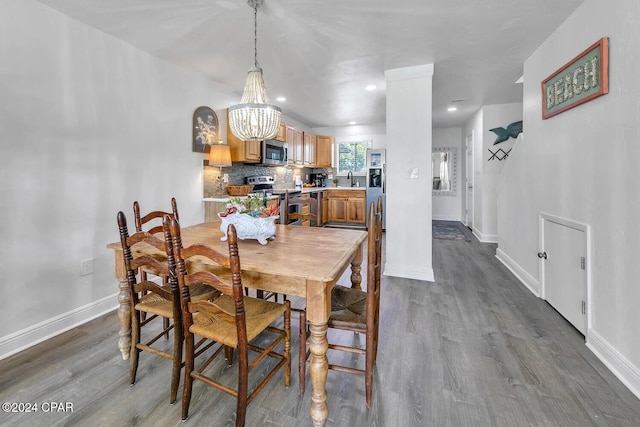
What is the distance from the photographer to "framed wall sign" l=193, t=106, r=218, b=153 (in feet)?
11.2

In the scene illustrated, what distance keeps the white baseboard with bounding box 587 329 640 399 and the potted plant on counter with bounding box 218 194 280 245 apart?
2.14 metres

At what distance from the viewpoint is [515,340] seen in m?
2.02

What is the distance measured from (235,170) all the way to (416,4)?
10.4 feet

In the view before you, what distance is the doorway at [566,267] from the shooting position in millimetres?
2031

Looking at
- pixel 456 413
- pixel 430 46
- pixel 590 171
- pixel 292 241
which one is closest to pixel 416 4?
pixel 430 46

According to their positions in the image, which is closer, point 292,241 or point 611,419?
point 611,419

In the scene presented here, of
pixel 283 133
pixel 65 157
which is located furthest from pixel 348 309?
pixel 283 133

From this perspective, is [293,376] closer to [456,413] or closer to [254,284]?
[254,284]

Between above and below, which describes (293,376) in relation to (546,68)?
below

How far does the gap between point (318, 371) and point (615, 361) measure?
5.86 ft

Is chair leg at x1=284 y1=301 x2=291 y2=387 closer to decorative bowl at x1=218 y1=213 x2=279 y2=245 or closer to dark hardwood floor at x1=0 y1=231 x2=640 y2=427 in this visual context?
dark hardwood floor at x1=0 y1=231 x2=640 y2=427

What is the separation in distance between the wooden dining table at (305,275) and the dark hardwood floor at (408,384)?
24 cm

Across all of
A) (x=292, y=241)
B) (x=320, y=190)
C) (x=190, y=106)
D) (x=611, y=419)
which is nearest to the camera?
(x=611, y=419)

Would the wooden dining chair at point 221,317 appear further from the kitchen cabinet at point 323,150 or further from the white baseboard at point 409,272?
the kitchen cabinet at point 323,150
